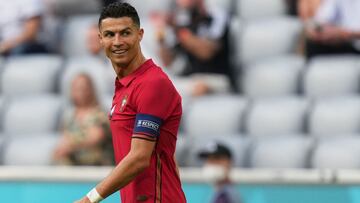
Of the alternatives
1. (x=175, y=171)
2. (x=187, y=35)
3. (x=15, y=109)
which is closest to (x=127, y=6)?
(x=175, y=171)

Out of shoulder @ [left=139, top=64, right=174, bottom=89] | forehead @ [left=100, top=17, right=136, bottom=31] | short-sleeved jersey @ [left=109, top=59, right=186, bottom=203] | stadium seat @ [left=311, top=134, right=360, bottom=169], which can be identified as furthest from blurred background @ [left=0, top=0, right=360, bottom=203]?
forehead @ [left=100, top=17, right=136, bottom=31]

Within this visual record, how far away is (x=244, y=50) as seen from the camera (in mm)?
9180

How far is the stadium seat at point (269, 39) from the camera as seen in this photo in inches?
356

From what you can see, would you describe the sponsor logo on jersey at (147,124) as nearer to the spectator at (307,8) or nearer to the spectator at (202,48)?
the spectator at (202,48)

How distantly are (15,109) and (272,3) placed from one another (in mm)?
2494

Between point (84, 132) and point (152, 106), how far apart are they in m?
4.16

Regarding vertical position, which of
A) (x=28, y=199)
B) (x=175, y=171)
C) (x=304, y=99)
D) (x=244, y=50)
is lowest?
(x=175, y=171)

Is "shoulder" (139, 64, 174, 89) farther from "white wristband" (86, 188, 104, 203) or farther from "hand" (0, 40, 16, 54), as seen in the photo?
"hand" (0, 40, 16, 54)

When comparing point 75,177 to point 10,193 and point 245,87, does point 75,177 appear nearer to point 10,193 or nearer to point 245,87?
point 10,193

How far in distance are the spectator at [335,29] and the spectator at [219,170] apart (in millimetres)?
1402

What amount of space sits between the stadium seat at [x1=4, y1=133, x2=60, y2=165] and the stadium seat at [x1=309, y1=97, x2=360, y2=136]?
2101 millimetres

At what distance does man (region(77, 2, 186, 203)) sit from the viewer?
13.7 feet

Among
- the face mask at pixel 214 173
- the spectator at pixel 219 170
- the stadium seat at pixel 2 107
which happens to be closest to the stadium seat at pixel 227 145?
the spectator at pixel 219 170

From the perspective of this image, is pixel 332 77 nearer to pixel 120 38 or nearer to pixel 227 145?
pixel 227 145
